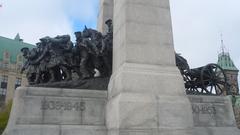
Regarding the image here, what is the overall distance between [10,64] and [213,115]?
68.8 m

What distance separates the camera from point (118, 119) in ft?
23.4

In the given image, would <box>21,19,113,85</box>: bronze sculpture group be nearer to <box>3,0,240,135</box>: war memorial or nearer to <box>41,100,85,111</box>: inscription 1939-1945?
<box>3,0,240,135</box>: war memorial

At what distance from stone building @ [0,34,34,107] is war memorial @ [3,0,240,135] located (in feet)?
207

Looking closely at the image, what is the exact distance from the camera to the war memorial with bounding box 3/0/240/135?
738cm

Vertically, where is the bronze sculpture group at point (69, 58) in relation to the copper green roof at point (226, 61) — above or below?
below

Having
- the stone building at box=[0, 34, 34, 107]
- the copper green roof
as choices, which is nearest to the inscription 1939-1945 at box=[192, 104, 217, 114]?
the stone building at box=[0, 34, 34, 107]

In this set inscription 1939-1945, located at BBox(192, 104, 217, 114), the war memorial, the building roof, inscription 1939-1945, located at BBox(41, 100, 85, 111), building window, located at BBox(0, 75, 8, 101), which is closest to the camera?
the war memorial

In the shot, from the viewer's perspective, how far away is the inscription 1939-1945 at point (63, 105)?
8.05m

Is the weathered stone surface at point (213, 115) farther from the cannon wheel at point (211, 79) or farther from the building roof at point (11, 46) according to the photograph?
the building roof at point (11, 46)

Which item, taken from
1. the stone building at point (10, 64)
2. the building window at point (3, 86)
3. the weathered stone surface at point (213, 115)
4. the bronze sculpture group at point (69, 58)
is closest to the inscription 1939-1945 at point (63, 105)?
the bronze sculpture group at point (69, 58)

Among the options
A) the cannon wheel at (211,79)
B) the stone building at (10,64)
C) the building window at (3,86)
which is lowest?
the cannon wheel at (211,79)

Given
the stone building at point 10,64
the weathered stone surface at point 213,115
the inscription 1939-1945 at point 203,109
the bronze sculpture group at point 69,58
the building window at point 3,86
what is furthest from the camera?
the stone building at point 10,64

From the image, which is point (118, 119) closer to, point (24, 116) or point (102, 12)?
point (24, 116)

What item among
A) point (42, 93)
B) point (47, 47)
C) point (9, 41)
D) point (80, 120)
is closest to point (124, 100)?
point (80, 120)
